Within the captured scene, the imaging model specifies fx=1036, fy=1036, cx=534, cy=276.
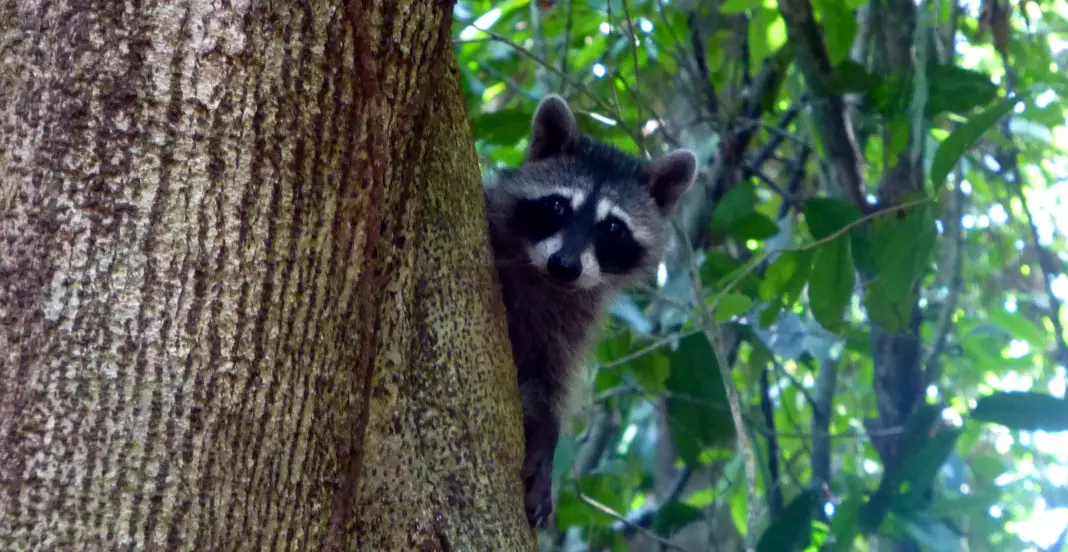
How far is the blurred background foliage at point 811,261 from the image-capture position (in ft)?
9.72

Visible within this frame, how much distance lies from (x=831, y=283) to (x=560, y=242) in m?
0.76

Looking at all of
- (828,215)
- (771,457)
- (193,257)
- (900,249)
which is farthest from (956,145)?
(771,457)

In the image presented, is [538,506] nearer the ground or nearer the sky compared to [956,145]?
nearer the ground

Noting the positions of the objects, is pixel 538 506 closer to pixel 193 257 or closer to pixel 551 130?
pixel 551 130

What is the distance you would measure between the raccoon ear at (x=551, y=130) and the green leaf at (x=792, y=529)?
1315 mm

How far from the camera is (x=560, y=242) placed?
2914 millimetres

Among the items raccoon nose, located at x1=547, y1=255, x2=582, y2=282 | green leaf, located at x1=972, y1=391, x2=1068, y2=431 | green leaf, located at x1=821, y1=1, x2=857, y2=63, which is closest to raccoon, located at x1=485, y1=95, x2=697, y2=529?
raccoon nose, located at x1=547, y1=255, x2=582, y2=282

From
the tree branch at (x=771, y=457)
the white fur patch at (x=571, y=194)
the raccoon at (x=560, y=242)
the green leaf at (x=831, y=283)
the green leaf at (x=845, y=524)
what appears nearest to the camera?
the raccoon at (x=560, y=242)

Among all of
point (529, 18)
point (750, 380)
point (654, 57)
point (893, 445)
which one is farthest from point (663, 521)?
point (529, 18)

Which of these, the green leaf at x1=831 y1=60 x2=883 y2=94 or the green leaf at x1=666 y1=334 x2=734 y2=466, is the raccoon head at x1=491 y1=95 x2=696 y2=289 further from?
the green leaf at x1=831 y1=60 x2=883 y2=94

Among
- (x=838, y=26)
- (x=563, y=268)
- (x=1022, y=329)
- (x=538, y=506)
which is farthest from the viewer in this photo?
(x=1022, y=329)

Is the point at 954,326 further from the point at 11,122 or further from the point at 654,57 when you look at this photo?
the point at 11,122

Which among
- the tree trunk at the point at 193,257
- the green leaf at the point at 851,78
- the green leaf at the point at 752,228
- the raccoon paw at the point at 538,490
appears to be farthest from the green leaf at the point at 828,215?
the tree trunk at the point at 193,257

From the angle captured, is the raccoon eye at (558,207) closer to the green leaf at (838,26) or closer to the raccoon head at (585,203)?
the raccoon head at (585,203)
